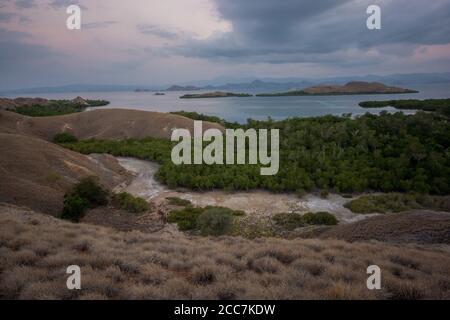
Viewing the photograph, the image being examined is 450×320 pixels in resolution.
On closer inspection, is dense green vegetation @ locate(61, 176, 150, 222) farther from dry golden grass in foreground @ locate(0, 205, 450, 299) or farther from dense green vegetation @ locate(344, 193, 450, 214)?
dense green vegetation @ locate(344, 193, 450, 214)

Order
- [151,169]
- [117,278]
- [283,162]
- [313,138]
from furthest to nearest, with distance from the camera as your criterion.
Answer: [313,138] → [151,169] → [283,162] → [117,278]

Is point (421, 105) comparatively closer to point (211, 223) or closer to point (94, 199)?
point (211, 223)

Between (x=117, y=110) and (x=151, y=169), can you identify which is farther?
(x=117, y=110)

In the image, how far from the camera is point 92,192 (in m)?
22.7

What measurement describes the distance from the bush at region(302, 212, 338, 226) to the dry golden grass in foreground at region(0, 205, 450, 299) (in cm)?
940

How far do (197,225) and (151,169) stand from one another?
17956 millimetres

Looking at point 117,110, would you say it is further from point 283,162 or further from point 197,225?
point 197,225

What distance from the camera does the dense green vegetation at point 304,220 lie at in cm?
1962

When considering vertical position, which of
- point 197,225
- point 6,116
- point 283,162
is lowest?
point 197,225

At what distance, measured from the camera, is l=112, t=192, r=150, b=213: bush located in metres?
Answer: 22.3

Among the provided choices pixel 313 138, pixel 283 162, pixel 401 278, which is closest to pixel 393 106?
pixel 313 138
